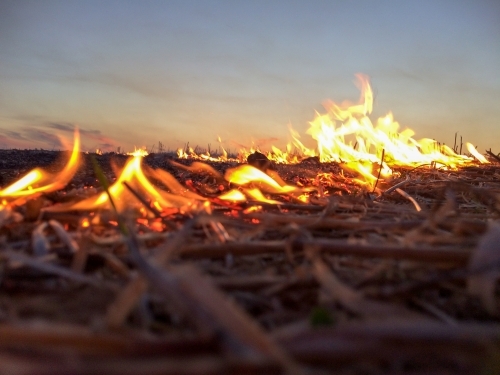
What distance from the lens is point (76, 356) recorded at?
1.06 metres

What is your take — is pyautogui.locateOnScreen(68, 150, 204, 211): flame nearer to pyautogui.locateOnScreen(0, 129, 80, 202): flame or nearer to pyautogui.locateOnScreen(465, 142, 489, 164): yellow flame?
pyautogui.locateOnScreen(0, 129, 80, 202): flame

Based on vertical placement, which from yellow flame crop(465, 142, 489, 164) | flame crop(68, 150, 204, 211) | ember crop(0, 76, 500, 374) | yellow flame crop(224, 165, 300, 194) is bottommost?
ember crop(0, 76, 500, 374)

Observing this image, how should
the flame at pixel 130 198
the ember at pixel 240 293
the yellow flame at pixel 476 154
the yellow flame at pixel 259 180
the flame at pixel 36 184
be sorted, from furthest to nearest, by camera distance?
the yellow flame at pixel 476 154, the yellow flame at pixel 259 180, the flame at pixel 36 184, the flame at pixel 130 198, the ember at pixel 240 293

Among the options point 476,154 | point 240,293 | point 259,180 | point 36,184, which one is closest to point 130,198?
point 36,184

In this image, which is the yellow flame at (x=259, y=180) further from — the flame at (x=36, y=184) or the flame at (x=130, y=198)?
the flame at (x=36, y=184)

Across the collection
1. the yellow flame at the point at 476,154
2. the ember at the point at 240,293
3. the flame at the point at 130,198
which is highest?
the yellow flame at the point at 476,154

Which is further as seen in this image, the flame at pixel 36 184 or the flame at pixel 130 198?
the flame at pixel 36 184

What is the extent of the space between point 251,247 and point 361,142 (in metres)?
7.09

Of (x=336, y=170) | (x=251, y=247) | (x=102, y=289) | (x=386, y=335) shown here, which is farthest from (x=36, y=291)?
(x=336, y=170)

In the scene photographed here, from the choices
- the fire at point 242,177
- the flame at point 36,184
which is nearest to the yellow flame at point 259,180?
the fire at point 242,177

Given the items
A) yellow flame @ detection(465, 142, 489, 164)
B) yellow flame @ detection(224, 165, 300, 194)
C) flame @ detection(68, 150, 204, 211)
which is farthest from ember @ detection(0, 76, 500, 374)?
yellow flame @ detection(465, 142, 489, 164)

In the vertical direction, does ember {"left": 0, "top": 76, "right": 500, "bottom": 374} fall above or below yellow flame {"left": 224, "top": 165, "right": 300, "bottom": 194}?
below

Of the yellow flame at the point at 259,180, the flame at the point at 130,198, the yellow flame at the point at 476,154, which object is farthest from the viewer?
the yellow flame at the point at 476,154

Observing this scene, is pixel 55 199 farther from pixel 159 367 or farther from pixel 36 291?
pixel 159 367
